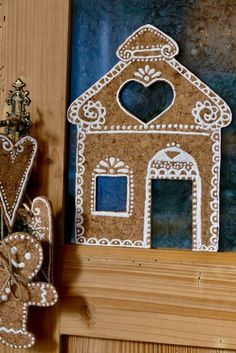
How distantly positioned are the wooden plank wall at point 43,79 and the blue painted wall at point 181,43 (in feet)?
0.06

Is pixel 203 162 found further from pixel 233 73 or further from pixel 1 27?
pixel 1 27

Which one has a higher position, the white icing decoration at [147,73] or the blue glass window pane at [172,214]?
the white icing decoration at [147,73]

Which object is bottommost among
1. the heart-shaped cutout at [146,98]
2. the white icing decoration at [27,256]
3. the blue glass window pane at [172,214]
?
the white icing decoration at [27,256]

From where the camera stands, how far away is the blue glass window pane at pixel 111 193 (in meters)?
0.80

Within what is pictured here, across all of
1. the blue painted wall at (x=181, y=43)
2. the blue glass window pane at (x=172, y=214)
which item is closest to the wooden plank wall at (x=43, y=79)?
the blue painted wall at (x=181, y=43)

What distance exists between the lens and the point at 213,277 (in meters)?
0.76

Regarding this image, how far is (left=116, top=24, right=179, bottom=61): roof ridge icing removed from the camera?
0.79 meters

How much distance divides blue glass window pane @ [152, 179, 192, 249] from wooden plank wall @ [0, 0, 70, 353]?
15 centimetres

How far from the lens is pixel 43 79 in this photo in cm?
84

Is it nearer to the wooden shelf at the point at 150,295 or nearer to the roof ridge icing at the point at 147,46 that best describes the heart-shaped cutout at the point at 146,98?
the roof ridge icing at the point at 147,46

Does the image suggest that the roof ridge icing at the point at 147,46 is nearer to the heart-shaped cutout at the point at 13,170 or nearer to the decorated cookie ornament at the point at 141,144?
the decorated cookie ornament at the point at 141,144

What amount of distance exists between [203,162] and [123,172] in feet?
0.40

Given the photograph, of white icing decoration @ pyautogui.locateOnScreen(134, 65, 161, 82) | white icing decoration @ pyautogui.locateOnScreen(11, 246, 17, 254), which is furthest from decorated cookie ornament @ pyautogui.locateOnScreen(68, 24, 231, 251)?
white icing decoration @ pyautogui.locateOnScreen(11, 246, 17, 254)

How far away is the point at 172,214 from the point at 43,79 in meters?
0.29
